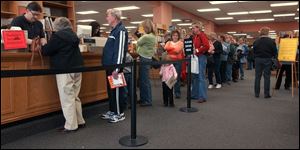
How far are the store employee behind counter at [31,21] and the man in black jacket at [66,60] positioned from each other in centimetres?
58

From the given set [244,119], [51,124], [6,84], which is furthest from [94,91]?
[244,119]

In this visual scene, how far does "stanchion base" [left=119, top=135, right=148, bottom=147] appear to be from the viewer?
104 inches

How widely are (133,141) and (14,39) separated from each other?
158cm

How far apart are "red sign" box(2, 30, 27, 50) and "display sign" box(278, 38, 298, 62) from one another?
4.19 m

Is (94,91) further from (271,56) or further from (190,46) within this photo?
(271,56)

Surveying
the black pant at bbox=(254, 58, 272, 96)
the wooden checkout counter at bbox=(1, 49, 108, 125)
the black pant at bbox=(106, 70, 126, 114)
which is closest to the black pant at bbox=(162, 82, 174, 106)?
the black pant at bbox=(106, 70, 126, 114)

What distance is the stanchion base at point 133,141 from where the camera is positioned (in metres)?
2.64

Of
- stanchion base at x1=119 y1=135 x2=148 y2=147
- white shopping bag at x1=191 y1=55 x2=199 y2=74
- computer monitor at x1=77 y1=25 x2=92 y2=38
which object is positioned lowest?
stanchion base at x1=119 y1=135 x2=148 y2=147

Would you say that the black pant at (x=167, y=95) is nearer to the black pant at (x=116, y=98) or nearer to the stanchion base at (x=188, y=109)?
the stanchion base at (x=188, y=109)

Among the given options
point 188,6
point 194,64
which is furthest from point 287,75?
point 188,6

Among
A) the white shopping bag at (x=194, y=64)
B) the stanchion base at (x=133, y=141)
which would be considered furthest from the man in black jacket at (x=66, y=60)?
the white shopping bag at (x=194, y=64)

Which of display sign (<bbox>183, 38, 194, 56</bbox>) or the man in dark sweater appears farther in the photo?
the man in dark sweater

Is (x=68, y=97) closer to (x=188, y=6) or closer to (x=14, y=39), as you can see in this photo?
(x=14, y=39)

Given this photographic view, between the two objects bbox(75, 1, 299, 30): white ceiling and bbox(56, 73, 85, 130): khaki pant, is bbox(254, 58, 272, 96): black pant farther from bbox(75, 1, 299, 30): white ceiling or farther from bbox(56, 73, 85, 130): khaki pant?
bbox(75, 1, 299, 30): white ceiling
